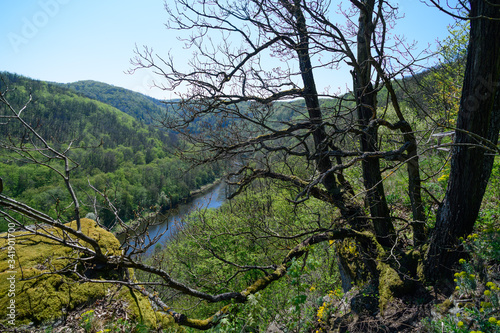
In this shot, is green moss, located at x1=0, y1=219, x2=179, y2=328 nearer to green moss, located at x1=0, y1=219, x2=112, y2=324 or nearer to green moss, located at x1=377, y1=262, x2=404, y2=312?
green moss, located at x1=0, y1=219, x2=112, y2=324

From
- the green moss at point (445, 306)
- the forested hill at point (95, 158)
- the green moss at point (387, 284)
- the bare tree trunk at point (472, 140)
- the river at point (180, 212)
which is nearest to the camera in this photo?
the bare tree trunk at point (472, 140)

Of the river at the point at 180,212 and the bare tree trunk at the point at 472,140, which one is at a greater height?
the bare tree trunk at the point at 472,140

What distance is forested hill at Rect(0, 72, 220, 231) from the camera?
155 ft

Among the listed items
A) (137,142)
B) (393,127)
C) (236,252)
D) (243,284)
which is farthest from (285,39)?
(137,142)

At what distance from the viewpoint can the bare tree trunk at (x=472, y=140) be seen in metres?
2.69

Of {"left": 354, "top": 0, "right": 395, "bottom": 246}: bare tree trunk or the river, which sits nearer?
the river

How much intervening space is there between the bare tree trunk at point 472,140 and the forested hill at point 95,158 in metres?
28.9

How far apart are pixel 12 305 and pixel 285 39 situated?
217 inches

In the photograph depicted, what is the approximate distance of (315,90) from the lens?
4.80 meters

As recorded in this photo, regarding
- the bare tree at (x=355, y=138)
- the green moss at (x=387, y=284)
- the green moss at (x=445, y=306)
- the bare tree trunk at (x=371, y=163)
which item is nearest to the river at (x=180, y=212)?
the bare tree at (x=355, y=138)

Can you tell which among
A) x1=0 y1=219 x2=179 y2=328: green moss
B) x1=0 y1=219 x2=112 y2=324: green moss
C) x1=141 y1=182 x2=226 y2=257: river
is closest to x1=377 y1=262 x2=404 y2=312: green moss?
x1=141 y1=182 x2=226 y2=257: river

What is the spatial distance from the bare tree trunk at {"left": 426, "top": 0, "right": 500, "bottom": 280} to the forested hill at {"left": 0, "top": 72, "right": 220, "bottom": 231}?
1137 inches

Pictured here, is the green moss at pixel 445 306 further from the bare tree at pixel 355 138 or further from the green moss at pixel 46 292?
the green moss at pixel 46 292

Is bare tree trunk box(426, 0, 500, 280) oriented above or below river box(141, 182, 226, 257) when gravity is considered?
above
